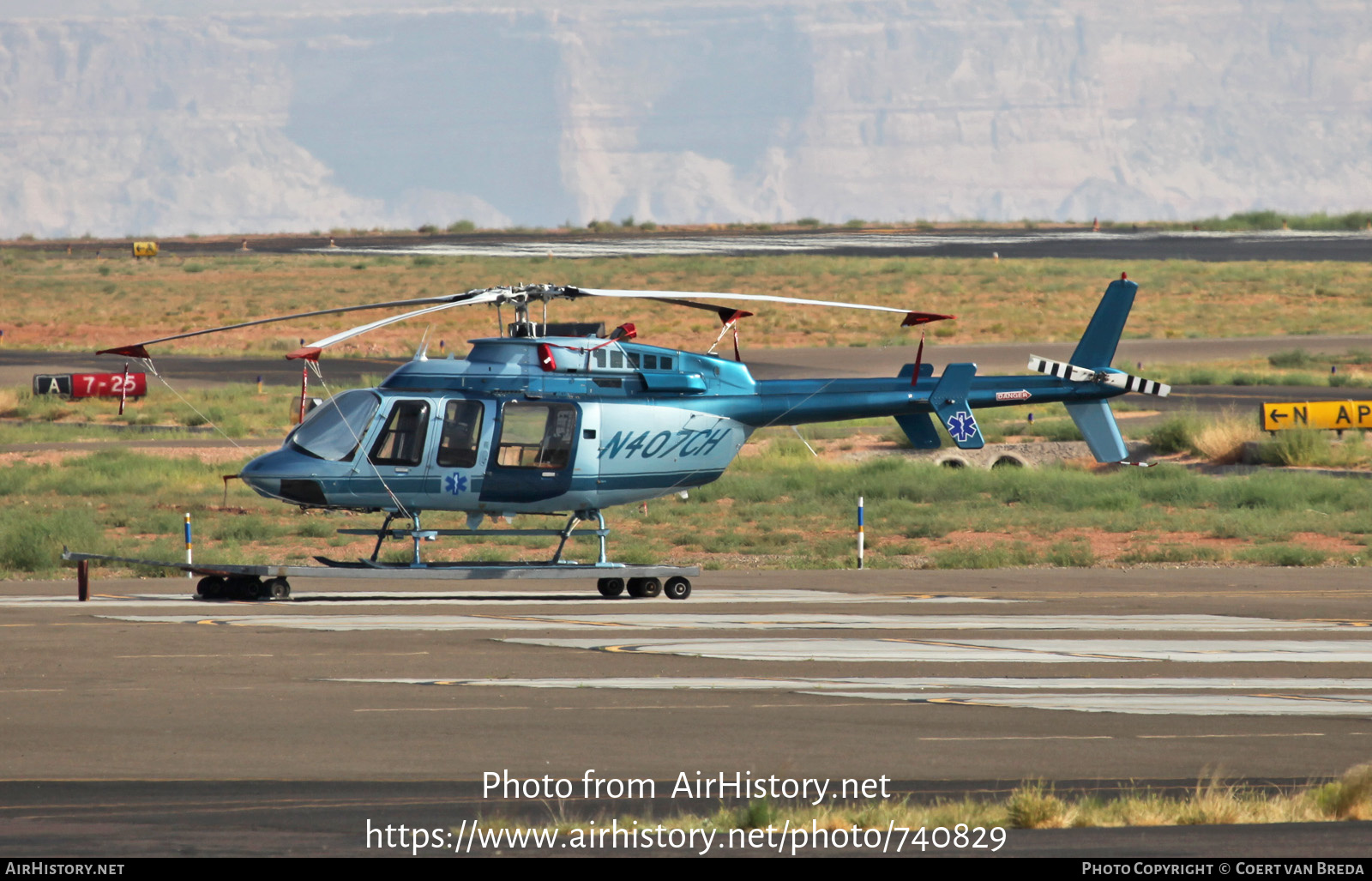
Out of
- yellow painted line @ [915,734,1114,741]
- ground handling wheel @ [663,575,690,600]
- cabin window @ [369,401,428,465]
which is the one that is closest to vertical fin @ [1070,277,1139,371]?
ground handling wheel @ [663,575,690,600]

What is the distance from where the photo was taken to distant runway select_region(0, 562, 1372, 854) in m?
11.1

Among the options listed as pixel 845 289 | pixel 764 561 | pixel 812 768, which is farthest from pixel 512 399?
pixel 845 289

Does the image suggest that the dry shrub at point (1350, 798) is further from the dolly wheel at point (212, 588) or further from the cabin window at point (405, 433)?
the dolly wheel at point (212, 588)

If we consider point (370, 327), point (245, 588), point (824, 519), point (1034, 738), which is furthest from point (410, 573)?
point (824, 519)

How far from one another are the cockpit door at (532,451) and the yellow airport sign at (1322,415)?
2171 centimetres

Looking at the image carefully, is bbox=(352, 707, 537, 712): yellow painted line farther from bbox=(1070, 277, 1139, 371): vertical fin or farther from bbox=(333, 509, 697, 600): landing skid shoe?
bbox=(1070, 277, 1139, 371): vertical fin

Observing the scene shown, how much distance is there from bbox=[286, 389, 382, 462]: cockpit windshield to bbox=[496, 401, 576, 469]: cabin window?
1.62m

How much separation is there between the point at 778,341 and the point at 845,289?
18.6m

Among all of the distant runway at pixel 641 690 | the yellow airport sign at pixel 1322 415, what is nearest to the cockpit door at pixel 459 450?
the distant runway at pixel 641 690

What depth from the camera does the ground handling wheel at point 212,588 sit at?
63.2ft

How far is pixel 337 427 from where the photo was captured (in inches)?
767

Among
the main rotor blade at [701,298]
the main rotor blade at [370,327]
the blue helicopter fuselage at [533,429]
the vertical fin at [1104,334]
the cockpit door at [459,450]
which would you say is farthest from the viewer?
the vertical fin at [1104,334]

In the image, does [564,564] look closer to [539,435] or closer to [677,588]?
[677,588]

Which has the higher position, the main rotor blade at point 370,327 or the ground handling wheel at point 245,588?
the main rotor blade at point 370,327
